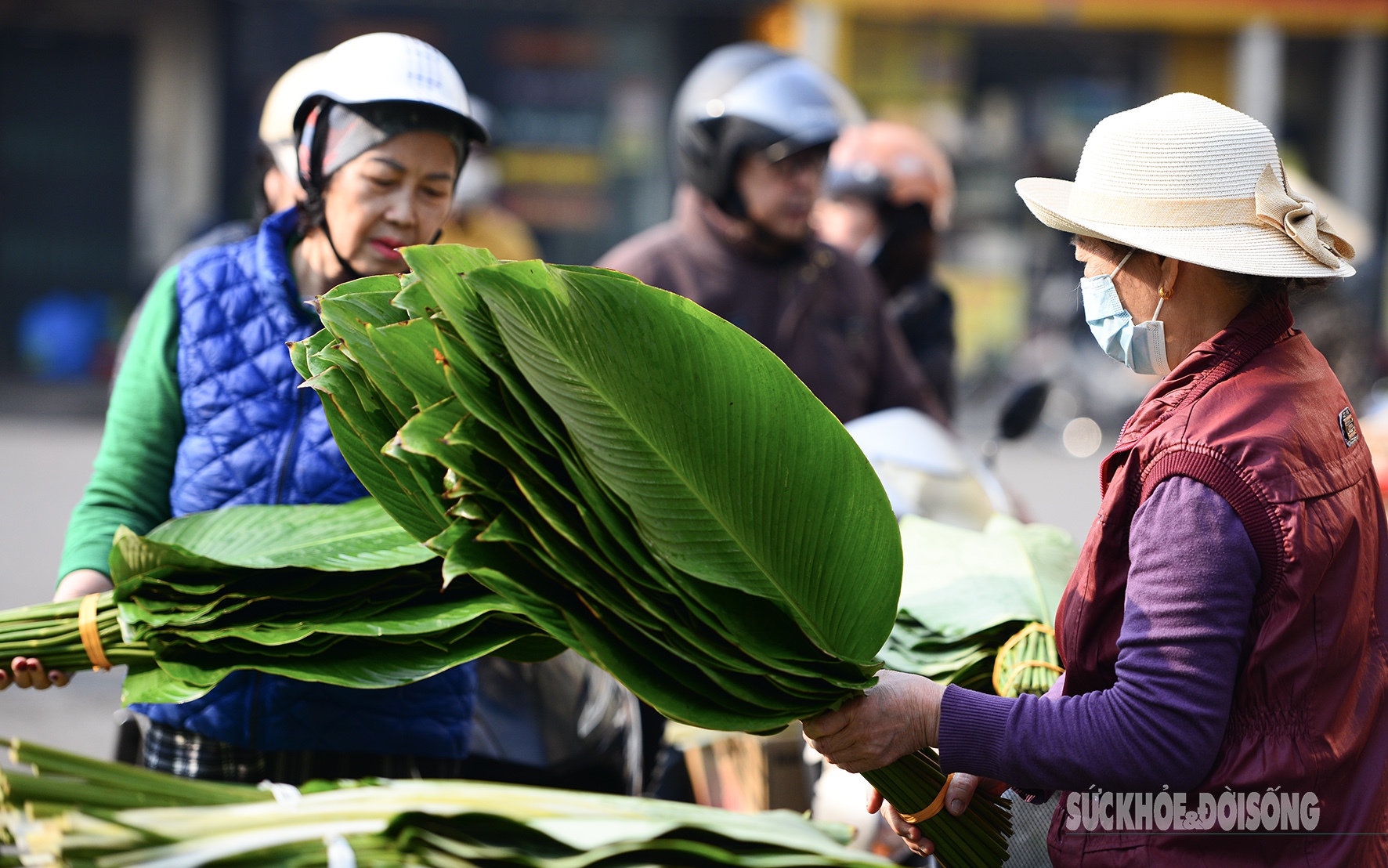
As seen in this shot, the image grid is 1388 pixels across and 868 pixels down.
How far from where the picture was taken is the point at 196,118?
13109 millimetres

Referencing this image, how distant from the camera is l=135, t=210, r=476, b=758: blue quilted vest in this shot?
215 centimetres

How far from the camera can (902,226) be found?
4.66 metres

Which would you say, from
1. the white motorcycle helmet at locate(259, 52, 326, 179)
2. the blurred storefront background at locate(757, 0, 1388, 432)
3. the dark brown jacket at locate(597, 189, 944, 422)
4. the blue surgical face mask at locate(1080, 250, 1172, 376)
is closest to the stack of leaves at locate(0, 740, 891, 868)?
the blue surgical face mask at locate(1080, 250, 1172, 376)

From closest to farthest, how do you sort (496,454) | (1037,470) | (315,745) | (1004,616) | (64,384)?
(496,454)
(1004,616)
(315,745)
(1037,470)
(64,384)

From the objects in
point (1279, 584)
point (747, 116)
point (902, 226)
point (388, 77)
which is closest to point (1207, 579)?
point (1279, 584)

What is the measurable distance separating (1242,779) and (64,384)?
43.1ft

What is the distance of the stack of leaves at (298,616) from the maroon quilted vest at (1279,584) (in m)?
0.69

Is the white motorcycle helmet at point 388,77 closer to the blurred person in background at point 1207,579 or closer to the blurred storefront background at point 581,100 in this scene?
the blurred person in background at point 1207,579

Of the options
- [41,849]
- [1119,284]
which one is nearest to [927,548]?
[1119,284]

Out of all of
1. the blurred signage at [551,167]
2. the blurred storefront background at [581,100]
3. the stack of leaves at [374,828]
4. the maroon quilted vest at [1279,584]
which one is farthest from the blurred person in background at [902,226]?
the blurred signage at [551,167]

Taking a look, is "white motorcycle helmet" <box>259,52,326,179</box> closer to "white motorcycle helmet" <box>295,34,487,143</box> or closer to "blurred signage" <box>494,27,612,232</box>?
"white motorcycle helmet" <box>295,34,487,143</box>

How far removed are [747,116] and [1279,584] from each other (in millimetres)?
2505

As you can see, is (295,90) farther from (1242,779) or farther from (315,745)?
Result: (1242,779)

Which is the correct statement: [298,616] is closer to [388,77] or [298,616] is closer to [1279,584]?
[388,77]
